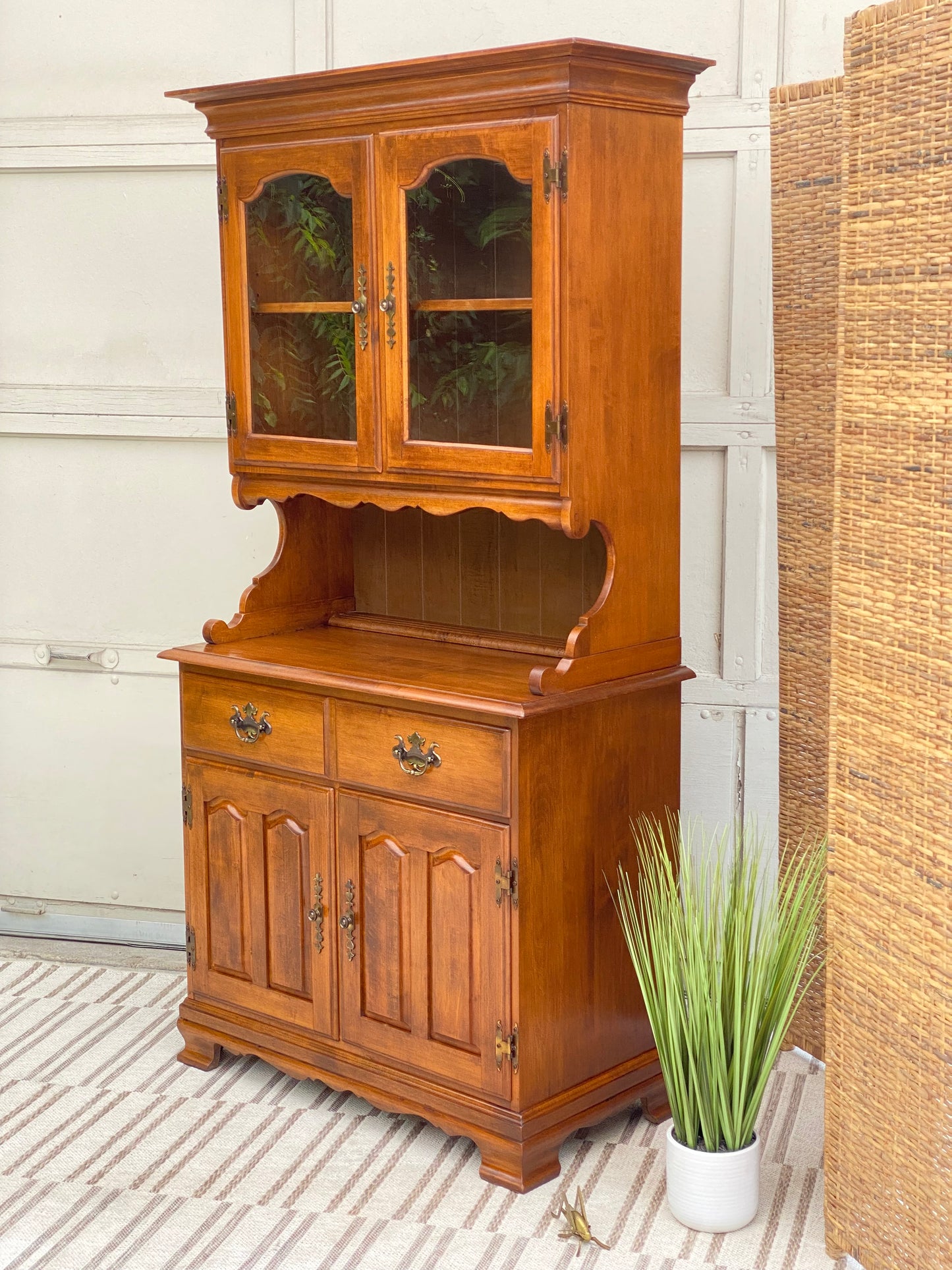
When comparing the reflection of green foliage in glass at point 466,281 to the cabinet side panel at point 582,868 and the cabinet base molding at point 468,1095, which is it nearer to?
the cabinet side panel at point 582,868

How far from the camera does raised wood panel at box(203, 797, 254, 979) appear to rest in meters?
3.29

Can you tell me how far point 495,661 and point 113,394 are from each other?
1529mm

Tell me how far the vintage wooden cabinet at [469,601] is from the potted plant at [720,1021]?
0.80 feet

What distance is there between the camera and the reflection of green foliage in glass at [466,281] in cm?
273

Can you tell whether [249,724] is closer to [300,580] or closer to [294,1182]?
[300,580]

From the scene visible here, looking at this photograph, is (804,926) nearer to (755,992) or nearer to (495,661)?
(755,992)

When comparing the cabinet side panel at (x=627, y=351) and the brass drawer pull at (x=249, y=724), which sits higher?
the cabinet side panel at (x=627, y=351)

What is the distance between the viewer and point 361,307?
2.96m

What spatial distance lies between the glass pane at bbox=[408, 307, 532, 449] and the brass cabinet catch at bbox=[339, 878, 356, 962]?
93cm

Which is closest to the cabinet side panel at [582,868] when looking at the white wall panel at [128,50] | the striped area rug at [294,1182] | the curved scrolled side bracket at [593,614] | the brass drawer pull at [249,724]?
the curved scrolled side bracket at [593,614]

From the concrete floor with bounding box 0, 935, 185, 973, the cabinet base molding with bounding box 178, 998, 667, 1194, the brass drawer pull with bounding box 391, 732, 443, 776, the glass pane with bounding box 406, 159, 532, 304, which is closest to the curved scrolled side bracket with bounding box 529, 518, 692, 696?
the brass drawer pull with bounding box 391, 732, 443, 776

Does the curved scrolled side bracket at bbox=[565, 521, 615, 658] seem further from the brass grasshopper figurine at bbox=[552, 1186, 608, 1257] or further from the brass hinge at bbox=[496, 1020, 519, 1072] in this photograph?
the brass grasshopper figurine at bbox=[552, 1186, 608, 1257]

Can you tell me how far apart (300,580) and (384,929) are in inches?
34.9

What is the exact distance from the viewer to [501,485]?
280cm
